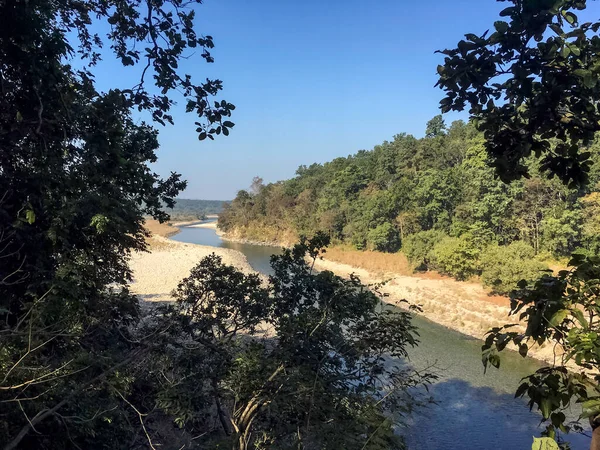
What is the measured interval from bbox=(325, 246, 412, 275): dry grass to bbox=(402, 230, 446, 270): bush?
835 millimetres

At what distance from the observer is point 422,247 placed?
2652 centimetres

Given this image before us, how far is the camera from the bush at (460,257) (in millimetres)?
22828

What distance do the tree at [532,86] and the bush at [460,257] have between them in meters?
22.6

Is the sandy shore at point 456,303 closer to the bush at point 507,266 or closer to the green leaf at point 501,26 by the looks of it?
the bush at point 507,266

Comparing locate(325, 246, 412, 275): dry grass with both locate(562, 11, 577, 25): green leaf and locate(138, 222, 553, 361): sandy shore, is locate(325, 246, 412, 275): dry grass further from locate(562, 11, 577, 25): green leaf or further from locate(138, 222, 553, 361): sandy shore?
locate(562, 11, 577, 25): green leaf

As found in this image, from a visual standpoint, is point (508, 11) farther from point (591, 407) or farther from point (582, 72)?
point (591, 407)

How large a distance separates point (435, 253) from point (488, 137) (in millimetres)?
24061

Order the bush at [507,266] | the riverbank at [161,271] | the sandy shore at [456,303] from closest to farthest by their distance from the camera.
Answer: the sandy shore at [456,303]
the bush at [507,266]
the riverbank at [161,271]

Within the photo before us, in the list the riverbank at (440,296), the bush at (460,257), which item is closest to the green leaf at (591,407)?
the riverbank at (440,296)

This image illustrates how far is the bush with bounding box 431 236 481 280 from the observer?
899 inches

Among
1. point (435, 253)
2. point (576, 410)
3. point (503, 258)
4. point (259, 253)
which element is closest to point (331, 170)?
point (259, 253)

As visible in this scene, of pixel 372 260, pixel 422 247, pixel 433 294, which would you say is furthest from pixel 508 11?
pixel 372 260

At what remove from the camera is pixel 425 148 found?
34938mm

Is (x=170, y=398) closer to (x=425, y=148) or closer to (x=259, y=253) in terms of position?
(x=425, y=148)
